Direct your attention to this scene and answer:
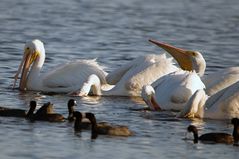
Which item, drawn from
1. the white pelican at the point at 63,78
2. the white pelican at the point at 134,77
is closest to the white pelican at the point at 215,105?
the white pelican at the point at 134,77

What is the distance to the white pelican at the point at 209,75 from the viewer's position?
1448 centimetres

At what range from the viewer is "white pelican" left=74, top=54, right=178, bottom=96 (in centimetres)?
1516

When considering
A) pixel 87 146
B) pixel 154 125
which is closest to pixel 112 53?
pixel 154 125

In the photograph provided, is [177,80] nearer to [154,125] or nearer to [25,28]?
[154,125]

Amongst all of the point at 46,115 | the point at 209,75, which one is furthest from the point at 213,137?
the point at 209,75

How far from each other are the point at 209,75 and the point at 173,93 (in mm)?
1229

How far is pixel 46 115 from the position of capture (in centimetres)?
1237

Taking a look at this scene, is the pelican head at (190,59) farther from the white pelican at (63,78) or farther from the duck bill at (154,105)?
the duck bill at (154,105)

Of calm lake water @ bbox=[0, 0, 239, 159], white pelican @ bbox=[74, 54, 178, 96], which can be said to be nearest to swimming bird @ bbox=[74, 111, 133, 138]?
calm lake water @ bbox=[0, 0, 239, 159]

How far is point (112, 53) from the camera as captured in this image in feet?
65.6

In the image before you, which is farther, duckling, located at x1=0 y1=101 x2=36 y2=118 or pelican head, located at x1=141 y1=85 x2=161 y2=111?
pelican head, located at x1=141 y1=85 x2=161 y2=111

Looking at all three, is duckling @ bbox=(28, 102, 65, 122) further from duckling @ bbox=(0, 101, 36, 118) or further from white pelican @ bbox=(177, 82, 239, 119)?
white pelican @ bbox=(177, 82, 239, 119)

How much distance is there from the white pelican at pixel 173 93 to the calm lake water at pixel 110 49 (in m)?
0.31

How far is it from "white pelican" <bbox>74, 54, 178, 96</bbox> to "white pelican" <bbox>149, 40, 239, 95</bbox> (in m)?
0.37
